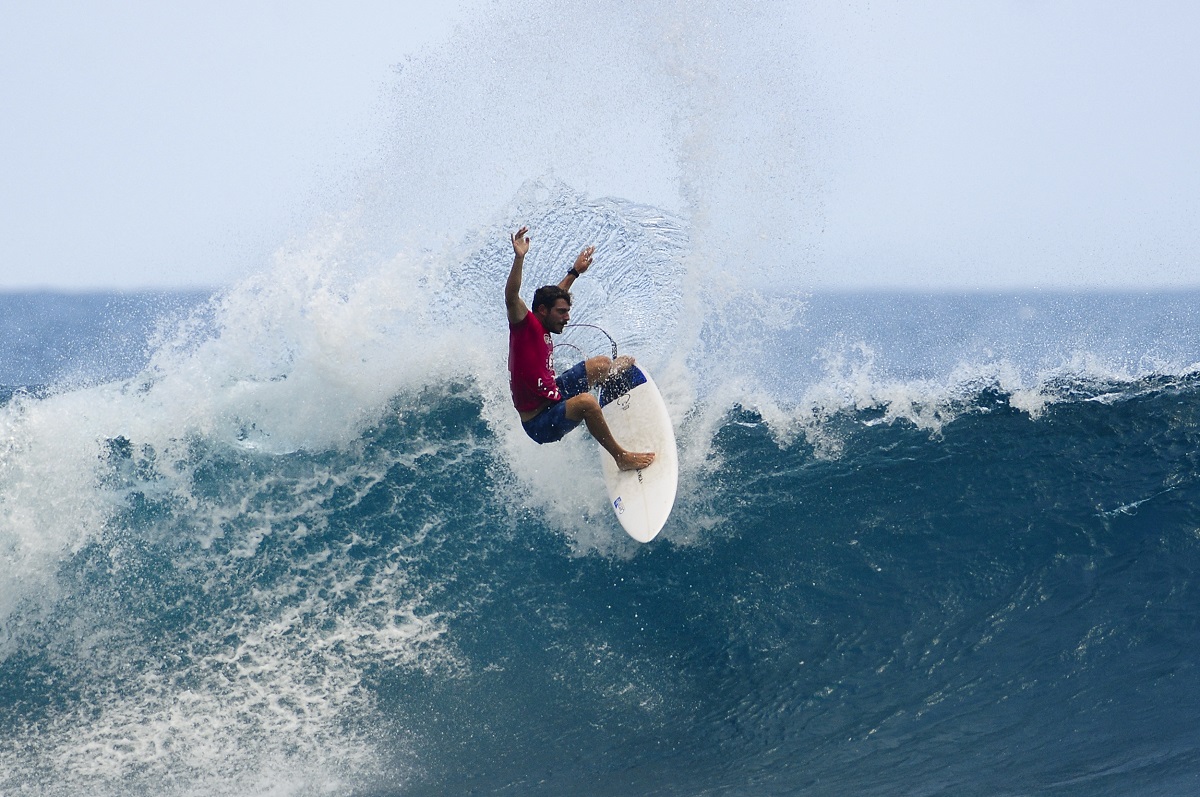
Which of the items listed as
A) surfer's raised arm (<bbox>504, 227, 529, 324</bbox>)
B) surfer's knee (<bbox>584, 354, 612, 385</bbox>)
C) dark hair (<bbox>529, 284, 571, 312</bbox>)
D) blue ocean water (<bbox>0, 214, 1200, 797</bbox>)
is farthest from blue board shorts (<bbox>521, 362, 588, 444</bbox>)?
blue ocean water (<bbox>0, 214, 1200, 797</bbox>)

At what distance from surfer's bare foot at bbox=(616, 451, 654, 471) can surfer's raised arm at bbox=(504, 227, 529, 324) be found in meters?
1.26

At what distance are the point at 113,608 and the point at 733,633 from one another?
4232mm

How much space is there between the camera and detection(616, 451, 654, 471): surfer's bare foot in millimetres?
5602

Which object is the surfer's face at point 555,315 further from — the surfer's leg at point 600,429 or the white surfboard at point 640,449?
the white surfboard at point 640,449

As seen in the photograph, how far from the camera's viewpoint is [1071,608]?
231 inches

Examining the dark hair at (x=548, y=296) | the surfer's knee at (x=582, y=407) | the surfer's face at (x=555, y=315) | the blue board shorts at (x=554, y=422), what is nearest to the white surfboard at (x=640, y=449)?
the blue board shorts at (x=554, y=422)

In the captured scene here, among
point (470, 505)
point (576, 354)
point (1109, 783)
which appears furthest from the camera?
point (576, 354)

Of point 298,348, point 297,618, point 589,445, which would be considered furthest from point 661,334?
point 297,618

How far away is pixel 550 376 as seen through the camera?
17.3 ft

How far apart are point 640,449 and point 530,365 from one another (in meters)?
1.14

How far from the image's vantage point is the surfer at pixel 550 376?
16.3ft

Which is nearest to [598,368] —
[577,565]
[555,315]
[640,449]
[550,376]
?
[550,376]

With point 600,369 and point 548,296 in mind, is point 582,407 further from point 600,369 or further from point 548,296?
point 548,296

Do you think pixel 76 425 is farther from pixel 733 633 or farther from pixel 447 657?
pixel 733 633
